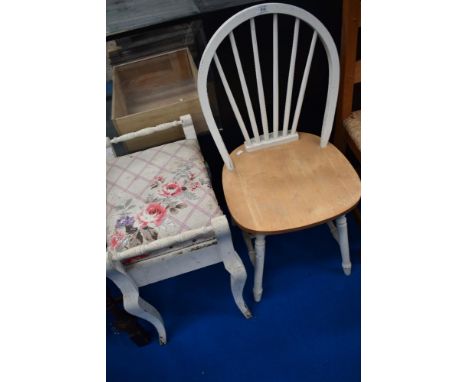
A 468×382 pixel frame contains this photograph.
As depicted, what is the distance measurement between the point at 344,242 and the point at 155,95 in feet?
3.04

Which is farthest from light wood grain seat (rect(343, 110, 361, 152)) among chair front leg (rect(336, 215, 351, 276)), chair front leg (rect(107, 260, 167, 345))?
chair front leg (rect(107, 260, 167, 345))

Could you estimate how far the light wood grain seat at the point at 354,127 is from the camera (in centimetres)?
112

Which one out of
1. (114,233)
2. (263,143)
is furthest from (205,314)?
(263,143)

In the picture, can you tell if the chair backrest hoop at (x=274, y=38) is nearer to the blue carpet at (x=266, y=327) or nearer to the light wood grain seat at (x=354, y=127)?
A: the light wood grain seat at (x=354, y=127)

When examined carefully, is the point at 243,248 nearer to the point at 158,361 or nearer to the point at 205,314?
the point at 205,314

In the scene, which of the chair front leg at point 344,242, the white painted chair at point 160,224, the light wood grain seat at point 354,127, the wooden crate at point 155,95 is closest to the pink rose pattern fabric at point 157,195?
the white painted chair at point 160,224

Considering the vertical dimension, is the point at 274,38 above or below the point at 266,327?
above

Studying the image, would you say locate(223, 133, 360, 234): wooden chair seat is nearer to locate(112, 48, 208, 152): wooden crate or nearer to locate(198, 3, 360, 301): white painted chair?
locate(198, 3, 360, 301): white painted chair

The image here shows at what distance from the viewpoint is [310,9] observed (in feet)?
3.37

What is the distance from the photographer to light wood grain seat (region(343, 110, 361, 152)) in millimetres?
1122

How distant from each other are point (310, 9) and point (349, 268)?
943 millimetres

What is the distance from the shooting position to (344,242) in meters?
1.16

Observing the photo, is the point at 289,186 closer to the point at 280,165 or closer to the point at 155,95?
the point at 280,165

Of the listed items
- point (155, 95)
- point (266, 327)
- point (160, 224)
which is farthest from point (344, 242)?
point (155, 95)
